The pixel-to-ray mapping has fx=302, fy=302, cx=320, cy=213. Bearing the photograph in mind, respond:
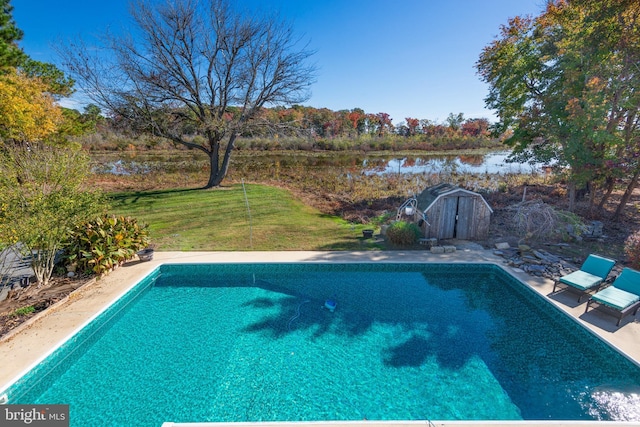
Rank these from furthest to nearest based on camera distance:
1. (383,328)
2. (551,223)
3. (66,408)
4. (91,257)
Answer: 1. (551,223)
2. (91,257)
3. (383,328)
4. (66,408)

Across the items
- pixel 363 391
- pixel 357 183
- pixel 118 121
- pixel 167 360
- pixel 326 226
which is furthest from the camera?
pixel 357 183

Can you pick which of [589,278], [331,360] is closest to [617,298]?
[589,278]

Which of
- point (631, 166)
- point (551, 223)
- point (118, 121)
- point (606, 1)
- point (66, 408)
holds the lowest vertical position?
point (66, 408)

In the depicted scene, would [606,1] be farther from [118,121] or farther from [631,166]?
[118,121]

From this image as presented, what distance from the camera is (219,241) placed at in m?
11.2

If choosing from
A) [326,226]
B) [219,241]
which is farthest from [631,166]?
[219,241]

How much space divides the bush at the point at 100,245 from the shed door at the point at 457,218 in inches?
416

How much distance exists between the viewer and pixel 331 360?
19.1ft

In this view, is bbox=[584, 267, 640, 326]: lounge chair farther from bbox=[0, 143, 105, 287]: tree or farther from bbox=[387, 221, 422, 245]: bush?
bbox=[0, 143, 105, 287]: tree

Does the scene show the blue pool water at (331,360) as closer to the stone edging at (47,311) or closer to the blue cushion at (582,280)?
the blue cushion at (582,280)

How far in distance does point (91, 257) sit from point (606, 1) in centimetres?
1908

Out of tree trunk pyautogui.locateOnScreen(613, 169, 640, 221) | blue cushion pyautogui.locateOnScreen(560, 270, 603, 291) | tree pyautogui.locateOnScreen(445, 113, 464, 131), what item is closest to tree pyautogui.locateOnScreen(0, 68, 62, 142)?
blue cushion pyautogui.locateOnScreen(560, 270, 603, 291)

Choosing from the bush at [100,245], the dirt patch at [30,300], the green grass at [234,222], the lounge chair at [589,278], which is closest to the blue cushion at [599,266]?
the lounge chair at [589,278]

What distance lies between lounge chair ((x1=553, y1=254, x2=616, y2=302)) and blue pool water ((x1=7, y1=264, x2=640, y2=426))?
92cm
